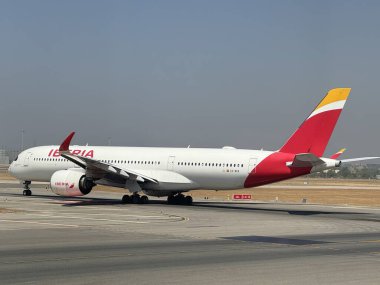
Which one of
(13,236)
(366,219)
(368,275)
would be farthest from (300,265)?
(366,219)

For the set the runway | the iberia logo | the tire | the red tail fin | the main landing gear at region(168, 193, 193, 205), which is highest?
the red tail fin

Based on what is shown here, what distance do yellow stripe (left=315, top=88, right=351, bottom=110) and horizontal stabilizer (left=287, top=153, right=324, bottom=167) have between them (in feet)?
13.9

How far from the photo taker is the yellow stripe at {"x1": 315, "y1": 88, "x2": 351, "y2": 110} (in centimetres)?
4650

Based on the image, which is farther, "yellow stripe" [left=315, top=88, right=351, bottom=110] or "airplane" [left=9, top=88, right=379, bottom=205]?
"airplane" [left=9, top=88, right=379, bottom=205]

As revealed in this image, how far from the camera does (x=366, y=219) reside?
42.2 meters

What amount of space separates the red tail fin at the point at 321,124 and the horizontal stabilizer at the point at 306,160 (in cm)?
152

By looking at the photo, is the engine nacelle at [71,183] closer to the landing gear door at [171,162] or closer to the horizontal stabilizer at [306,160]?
the landing gear door at [171,162]

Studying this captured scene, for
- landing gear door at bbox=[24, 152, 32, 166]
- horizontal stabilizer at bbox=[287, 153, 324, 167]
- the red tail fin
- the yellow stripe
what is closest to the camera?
horizontal stabilizer at bbox=[287, 153, 324, 167]

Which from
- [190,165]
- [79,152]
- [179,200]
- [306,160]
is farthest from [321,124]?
[79,152]

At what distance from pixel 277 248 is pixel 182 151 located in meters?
28.9

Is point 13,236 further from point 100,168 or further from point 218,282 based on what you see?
point 100,168

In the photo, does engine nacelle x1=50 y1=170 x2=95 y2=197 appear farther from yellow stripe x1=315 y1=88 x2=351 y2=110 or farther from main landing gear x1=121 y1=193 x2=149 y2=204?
yellow stripe x1=315 y1=88 x2=351 y2=110

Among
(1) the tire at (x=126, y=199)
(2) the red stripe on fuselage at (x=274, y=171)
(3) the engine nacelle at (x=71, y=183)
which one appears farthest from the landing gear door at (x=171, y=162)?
(2) the red stripe on fuselage at (x=274, y=171)

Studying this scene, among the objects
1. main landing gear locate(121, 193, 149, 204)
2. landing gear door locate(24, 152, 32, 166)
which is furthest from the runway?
landing gear door locate(24, 152, 32, 166)
